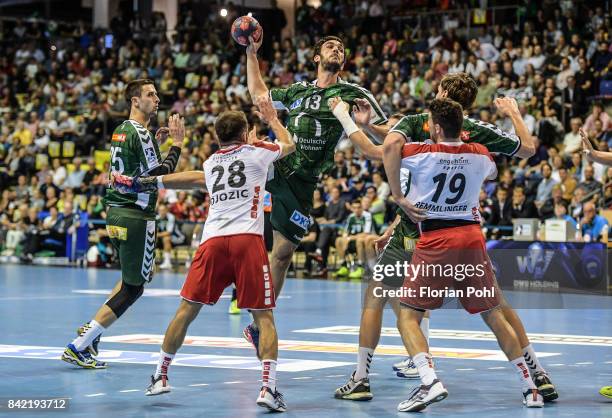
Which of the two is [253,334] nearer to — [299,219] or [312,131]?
[299,219]

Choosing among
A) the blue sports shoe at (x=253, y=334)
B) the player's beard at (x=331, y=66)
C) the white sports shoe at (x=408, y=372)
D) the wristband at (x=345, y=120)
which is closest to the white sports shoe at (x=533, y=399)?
the white sports shoe at (x=408, y=372)

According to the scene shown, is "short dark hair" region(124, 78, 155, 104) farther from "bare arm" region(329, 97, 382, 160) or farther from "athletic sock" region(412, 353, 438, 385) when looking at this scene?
"athletic sock" region(412, 353, 438, 385)

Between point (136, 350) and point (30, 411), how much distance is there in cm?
336

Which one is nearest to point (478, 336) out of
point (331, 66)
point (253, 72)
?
point (331, 66)

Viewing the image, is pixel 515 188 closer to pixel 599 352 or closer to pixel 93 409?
pixel 599 352

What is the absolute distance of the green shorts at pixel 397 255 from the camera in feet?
26.5

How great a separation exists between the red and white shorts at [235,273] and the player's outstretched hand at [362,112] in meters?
1.22

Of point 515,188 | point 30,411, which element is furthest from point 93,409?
point 515,188

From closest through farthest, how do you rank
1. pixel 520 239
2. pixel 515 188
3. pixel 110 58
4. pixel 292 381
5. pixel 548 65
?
pixel 292 381 → pixel 520 239 → pixel 515 188 → pixel 548 65 → pixel 110 58

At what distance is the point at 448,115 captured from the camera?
725 cm

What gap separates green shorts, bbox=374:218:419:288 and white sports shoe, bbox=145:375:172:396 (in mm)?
1767

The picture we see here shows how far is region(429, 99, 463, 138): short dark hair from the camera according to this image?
724cm

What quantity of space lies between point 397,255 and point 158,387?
2.02 metres

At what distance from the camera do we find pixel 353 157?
80.8ft
